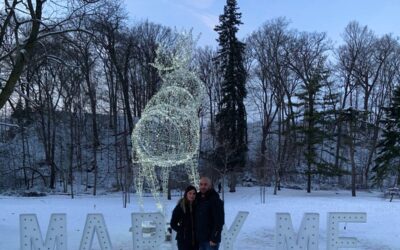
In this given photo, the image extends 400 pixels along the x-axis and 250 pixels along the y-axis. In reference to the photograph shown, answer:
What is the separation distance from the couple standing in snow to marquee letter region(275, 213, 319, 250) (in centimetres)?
167

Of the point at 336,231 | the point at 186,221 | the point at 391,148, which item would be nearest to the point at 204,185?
the point at 186,221

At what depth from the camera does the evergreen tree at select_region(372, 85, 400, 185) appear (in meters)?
34.1

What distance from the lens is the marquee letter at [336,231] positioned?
8297 mm

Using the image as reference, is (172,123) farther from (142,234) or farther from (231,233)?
(142,234)

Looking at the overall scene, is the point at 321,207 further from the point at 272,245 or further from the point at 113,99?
the point at 113,99

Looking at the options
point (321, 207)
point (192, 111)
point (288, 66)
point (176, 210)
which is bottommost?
point (321, 207)

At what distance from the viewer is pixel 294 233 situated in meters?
8.11

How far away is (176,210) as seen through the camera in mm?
6980

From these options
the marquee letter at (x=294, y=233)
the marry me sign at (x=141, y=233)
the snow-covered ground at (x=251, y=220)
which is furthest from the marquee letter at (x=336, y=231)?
the snow-covered ground at (x=251, y=220)

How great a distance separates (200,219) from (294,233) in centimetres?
212

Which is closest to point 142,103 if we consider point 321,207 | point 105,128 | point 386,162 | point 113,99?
point 113,99

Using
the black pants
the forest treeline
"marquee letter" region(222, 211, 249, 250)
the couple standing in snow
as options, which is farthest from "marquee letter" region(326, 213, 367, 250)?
the forest treeline

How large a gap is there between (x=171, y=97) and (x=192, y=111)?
0.65m

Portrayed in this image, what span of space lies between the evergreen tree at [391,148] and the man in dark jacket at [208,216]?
2964cm
